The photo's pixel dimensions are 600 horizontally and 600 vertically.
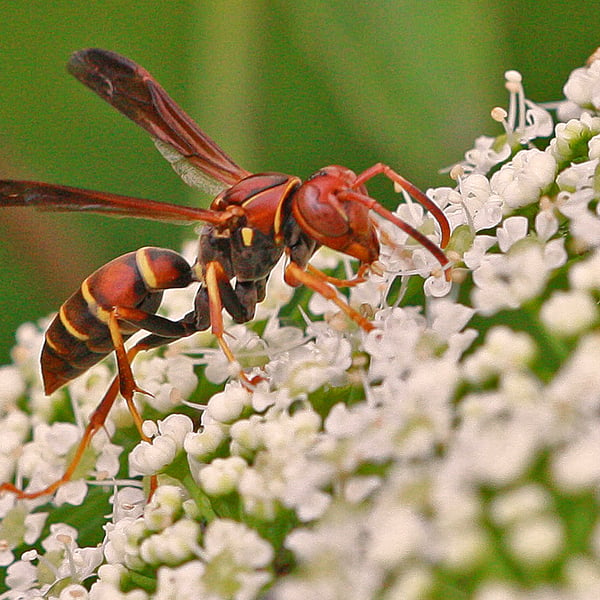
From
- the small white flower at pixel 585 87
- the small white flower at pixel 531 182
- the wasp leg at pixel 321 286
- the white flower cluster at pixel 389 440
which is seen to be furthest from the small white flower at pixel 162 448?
the small white flower at pixel 585 87

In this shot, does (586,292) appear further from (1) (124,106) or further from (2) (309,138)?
(2) (309,138)

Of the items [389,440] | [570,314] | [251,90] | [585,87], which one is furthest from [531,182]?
[251,90]

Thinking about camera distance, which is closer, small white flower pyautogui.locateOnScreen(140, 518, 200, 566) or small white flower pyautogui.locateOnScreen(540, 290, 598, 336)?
small white flower pyautogui.locateOnScreen(540, 290, 598, 336)

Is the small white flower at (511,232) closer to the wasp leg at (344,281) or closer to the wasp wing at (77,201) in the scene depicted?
the wasp leg at (344,281)

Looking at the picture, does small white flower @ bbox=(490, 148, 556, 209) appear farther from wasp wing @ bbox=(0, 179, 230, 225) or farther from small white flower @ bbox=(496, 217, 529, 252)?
wasp wing @ bbox=(0, 179, 230, 225)

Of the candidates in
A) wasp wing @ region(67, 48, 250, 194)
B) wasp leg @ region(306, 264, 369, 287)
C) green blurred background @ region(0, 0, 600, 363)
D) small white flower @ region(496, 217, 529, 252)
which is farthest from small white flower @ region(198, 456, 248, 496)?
green blurred background @ region(0, 0, 600, 363)

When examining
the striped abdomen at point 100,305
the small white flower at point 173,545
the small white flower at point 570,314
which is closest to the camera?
the small white flower at point 570,314
